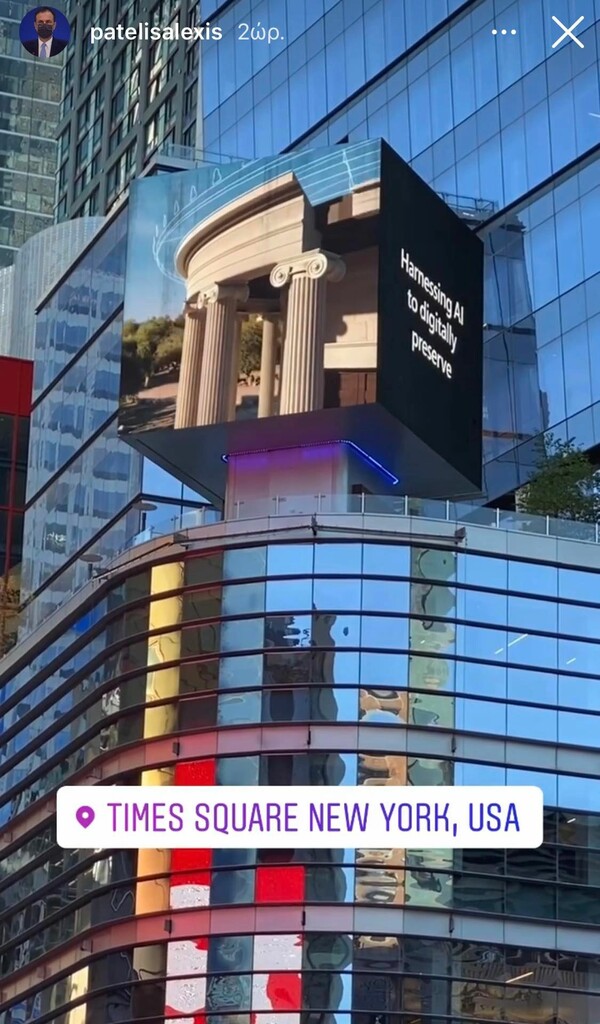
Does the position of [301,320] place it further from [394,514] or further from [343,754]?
[343,754]

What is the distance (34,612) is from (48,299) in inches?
759

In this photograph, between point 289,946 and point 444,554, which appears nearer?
point 289,946

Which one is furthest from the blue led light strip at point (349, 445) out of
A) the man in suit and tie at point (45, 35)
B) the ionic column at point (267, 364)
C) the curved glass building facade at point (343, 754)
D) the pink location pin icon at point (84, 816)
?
the man in suit and tie at point (45, 35)

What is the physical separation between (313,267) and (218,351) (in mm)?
4011

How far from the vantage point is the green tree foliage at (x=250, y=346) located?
231 feet

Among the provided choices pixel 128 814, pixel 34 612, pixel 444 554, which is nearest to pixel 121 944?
pixel 128 814

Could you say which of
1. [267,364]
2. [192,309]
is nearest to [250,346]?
[267,364]

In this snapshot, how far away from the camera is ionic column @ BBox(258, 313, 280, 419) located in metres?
69.3

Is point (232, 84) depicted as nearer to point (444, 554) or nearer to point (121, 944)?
point (444, 554)

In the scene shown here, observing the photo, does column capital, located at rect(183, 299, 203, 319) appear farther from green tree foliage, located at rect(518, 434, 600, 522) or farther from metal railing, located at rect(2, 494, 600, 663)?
green tree foliage, located at rect(518, 434, 600, 522)

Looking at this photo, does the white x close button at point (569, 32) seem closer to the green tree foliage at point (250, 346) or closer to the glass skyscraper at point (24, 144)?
the green tree foliage at point (250, 346)

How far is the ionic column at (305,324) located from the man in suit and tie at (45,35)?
80.8m

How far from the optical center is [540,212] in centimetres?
8306

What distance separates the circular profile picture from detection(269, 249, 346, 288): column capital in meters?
79.1
